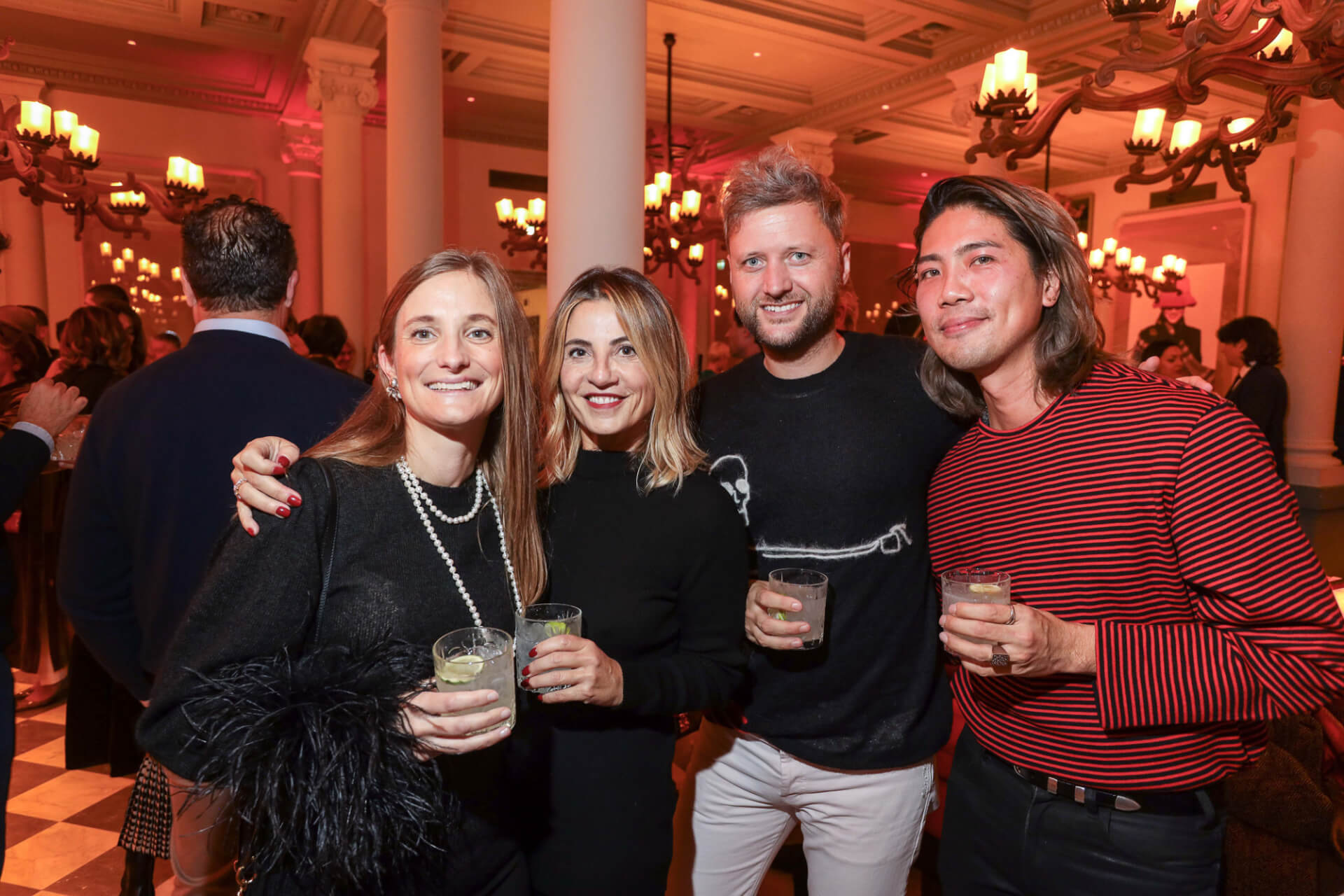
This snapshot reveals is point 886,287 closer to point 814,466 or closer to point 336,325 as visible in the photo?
point 336,325

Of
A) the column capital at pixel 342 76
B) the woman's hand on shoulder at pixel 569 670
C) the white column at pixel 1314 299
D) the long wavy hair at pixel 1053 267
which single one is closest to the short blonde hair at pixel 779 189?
the long wavy hair at pixel 1053 267

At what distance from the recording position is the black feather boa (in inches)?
45.1

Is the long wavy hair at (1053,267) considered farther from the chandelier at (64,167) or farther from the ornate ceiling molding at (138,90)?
the ornate ceiling molding at (138,90)

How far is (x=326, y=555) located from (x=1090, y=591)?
4.24ft

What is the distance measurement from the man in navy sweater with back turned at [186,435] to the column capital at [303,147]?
9203mm

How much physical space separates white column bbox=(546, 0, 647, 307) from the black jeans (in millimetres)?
→ 2686

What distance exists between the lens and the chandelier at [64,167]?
4.70m

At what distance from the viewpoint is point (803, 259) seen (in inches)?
71.5

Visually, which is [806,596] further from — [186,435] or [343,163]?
[343,163]

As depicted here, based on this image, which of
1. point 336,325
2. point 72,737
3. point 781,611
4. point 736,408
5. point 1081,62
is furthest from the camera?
point 1081,62

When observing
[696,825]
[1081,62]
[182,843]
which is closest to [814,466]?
[696,825]

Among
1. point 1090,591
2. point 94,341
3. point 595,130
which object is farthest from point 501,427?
point 94,341

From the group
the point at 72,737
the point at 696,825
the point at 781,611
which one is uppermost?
the point at 781,611

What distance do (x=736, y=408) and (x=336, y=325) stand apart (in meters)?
4.01
